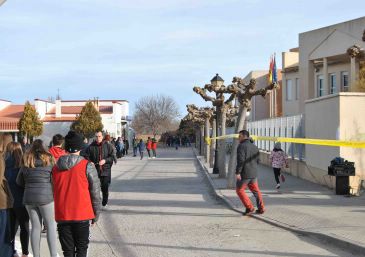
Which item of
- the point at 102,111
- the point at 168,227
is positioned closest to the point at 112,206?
the point at 168,227

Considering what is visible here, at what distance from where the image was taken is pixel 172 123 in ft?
384

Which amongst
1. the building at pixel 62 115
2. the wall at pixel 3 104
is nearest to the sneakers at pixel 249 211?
the building at pixel 62 115

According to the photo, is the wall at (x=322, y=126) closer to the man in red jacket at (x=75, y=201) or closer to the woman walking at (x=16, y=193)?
the woman walking at (x=16, y=193)

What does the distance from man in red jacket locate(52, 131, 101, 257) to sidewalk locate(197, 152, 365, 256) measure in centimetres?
378

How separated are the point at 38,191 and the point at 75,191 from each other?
3.50ft

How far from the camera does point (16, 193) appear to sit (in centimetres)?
803

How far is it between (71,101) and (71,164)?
3112 inches

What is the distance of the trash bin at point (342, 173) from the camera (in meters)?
15.2

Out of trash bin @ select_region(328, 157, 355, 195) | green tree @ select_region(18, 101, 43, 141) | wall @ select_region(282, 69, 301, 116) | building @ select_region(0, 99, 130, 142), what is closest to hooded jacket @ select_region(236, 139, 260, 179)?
trash bin @ select_region(328, 157, 355, 195)

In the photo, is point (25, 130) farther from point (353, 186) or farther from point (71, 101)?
point (353, 186)

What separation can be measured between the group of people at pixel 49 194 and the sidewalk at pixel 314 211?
3834mm

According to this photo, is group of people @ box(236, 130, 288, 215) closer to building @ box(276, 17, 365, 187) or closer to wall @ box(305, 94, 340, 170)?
building @ box(276, 17, 365, 187)

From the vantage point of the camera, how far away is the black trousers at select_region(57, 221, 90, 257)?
21.4 ft

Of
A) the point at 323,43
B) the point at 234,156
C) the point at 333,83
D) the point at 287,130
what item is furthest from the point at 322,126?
the point at 333,83
